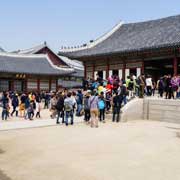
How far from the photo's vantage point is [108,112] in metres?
20.2

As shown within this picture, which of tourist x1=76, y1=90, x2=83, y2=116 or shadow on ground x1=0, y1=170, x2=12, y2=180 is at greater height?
tourist x1=76, y1=90, x2=83, y2=116

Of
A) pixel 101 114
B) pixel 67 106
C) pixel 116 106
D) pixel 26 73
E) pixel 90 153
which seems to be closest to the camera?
pixel 90 153

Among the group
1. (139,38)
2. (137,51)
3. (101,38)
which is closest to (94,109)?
(137,51)

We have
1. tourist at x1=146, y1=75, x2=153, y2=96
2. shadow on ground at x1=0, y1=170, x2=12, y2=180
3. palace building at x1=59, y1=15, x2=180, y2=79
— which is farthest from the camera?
palace building at x1=59, y1=15, x2=180, y2=79

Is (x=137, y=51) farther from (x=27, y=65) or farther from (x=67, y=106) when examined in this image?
(x=27, y=65)

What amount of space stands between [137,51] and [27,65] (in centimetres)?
1819

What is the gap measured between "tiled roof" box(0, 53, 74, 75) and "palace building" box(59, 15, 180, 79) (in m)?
6.20

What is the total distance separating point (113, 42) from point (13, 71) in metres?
12.2

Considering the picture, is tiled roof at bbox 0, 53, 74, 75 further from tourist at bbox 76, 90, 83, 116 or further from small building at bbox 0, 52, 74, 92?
tourist at bbox 76, 90, 83, 116

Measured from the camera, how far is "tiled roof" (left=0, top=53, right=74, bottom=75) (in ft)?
127

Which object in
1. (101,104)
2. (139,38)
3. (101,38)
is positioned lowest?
(101,104)

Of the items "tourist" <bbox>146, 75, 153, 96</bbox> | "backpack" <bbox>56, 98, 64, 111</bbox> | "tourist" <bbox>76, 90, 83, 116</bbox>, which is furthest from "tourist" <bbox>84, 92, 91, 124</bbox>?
"tourist" <bbox>146, 75, 153, 96</bbox>

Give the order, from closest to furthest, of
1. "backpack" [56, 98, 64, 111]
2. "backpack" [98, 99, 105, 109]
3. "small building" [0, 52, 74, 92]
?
"backpack" [56, 98, 64, 111] < "backpack" [98, 99, 105, 109] < "small building" [0, 52, 74, 92]

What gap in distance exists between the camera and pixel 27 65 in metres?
40.8
